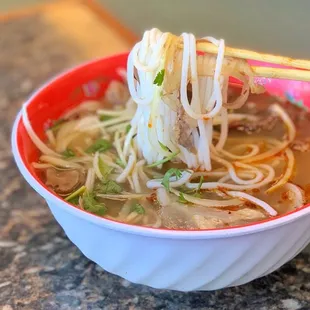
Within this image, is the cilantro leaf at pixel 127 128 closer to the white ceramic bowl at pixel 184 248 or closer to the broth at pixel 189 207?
the broth at pixel 189 207

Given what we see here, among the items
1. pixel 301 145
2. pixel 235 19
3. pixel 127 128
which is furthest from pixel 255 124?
pixel 235 19

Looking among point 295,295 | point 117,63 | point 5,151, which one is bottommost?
point 5,151

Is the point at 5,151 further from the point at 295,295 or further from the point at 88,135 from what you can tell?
the point at 295,295

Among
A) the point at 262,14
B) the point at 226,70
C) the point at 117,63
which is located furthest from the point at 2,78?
the point at 226,70

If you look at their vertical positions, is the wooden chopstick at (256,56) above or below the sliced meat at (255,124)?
above

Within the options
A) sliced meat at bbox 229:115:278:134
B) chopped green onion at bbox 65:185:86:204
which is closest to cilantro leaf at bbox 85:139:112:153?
chopped green onion at bbox 65:185:86:204

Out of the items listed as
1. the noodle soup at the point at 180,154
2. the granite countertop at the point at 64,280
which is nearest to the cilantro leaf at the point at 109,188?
the noodle soup at the point at 180,154

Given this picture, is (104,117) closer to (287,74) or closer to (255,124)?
(255,124)
